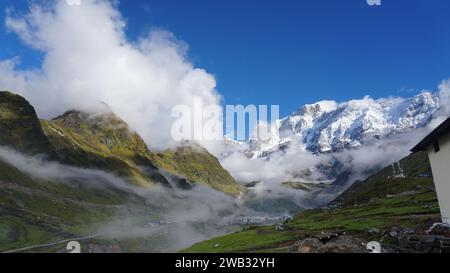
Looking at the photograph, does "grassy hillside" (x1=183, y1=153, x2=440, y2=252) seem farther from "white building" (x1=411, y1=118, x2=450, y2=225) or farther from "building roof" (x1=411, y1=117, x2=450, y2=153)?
"building roof" (x1=411, y1=117, x2=450, y2=153)

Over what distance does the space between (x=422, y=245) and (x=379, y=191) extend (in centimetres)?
16444

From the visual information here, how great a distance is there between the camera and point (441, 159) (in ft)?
120

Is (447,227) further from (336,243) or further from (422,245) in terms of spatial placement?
(336,243)

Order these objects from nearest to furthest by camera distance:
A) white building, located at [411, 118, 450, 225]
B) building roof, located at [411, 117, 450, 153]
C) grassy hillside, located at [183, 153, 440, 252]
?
building roof, located at [411, 117, 450, 153]
white building, located at [411, 118, 450, 225]
grassy hillside, located at [183, 153, 440, 252]

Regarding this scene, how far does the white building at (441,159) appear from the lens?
114 feet

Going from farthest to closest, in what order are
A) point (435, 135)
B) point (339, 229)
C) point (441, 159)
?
1. point (339, 229)
2. point (441, 159)
3. point (435, 135)

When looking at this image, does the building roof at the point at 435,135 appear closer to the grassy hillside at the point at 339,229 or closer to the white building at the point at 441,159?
the white building at the point at 441,159

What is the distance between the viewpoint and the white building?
34844 millimetres

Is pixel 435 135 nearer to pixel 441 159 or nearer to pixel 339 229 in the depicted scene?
pixel 441 159

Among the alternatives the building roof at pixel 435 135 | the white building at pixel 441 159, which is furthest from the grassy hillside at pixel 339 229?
the building roof at pixel 435 135

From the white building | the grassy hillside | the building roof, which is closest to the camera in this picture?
the building roof

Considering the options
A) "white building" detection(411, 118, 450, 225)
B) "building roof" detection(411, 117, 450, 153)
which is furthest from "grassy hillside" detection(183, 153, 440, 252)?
"building roof" detection(411, 117, 450, 153)

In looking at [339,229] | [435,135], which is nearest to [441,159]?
[435,135]
